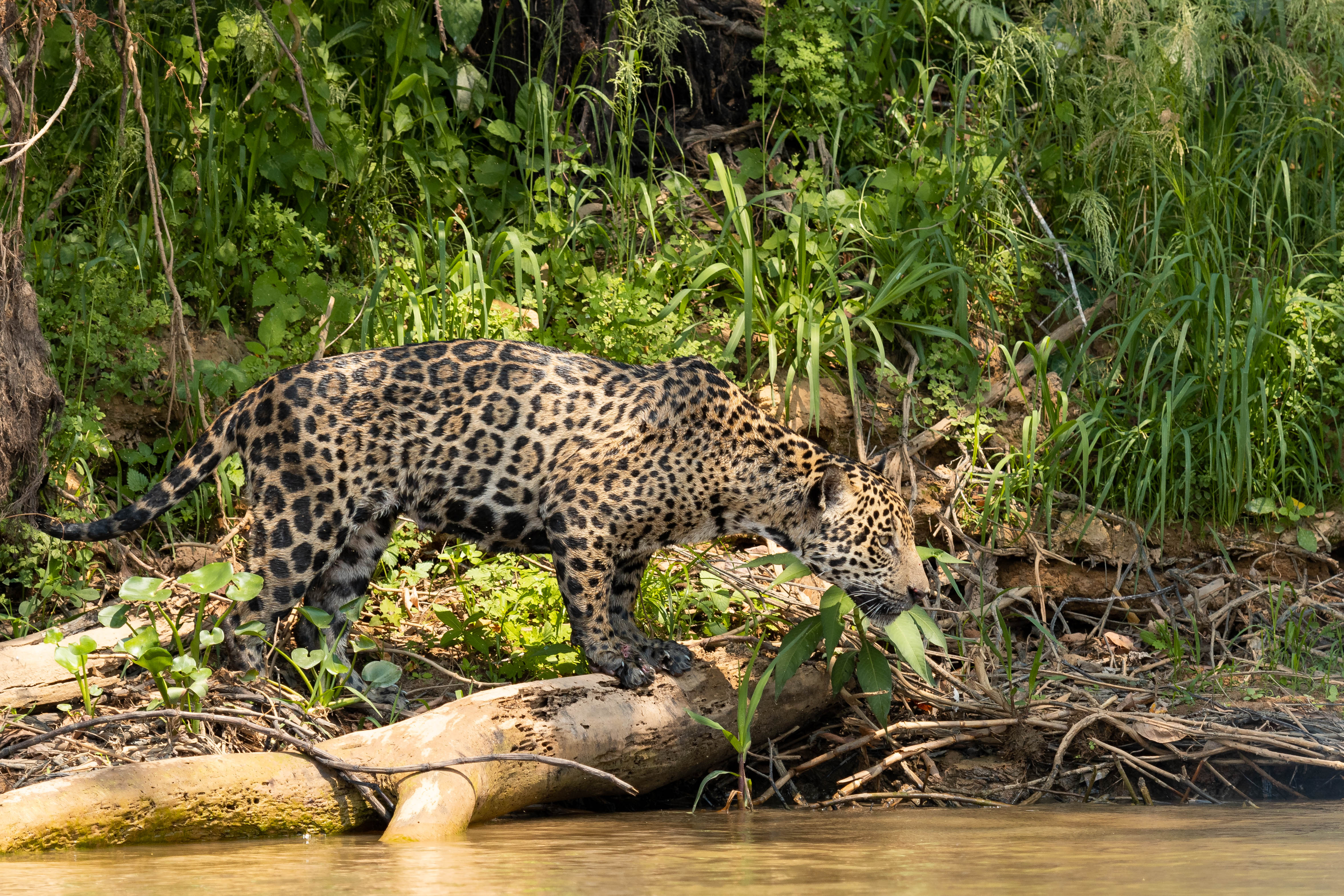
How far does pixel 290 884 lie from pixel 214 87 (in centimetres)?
510

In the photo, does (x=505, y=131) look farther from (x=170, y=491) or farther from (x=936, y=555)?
(x=936, y=555)

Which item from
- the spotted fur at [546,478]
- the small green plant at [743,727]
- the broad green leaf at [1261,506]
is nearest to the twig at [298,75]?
Result: the spotted fur at [546,478]

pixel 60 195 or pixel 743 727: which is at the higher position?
pixel 60 195

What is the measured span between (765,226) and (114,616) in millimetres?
4776

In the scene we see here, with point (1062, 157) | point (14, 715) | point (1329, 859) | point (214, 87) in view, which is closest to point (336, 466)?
point (14, 715)

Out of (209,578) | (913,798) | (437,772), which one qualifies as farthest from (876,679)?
(209,578)

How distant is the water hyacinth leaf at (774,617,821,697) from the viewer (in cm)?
478

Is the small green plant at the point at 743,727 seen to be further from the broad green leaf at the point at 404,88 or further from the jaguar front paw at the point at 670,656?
the broad green leaf at the point at 404,88

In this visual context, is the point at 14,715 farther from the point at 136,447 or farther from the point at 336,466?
the point at 136,447

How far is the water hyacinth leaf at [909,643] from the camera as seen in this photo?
461 cm

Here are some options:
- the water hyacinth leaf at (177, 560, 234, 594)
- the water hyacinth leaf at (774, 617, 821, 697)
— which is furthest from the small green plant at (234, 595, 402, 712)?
the water hyacinth leaf at (774, 617, 821, 697)

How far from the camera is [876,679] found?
4.89 meters

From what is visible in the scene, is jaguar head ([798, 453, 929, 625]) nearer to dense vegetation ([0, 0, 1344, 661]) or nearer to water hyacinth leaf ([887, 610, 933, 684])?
water hyacinth leaf ([887, 610, 933, 684])

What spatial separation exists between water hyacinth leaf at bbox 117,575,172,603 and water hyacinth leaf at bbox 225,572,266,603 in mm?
229
